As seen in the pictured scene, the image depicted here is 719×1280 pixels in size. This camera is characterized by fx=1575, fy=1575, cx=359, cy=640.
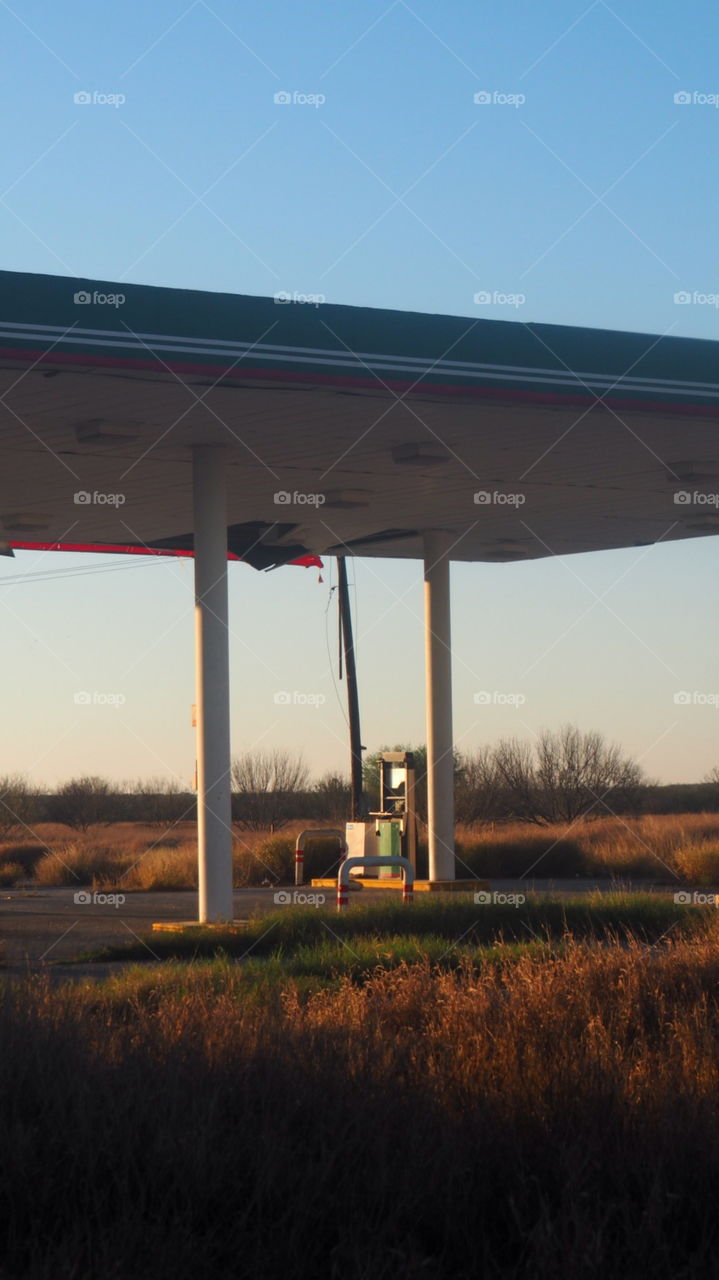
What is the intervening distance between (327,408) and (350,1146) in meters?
10.1

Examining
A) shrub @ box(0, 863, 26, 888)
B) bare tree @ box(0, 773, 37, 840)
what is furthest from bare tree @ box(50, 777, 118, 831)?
shrub @ box(0, 863, 26, 888)

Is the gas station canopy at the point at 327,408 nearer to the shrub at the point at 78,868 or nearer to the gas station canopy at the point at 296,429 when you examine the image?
the gas station canopy at the point at 296,429

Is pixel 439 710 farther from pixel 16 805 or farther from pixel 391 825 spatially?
pixel 16 805

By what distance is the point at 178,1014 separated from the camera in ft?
23.4

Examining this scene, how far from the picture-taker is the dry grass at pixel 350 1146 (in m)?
4.82

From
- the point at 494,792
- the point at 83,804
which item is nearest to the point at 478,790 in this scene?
the point at 494,792

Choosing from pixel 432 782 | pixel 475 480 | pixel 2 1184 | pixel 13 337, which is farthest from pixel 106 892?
pixel 2 1184

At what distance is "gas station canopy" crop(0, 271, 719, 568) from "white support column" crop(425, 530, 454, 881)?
240 centimetres

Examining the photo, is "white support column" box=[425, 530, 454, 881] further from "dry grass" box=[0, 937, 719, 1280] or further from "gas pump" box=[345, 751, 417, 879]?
"dry grass" box=[0, 937, 719, 1280]

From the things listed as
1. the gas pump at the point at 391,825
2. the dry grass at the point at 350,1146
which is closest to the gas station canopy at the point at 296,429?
the gas pump at the point at 391,825

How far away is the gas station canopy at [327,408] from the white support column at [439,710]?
240 cm

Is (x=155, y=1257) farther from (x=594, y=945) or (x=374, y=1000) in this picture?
(x=594, y=945)

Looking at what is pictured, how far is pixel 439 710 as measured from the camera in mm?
23016

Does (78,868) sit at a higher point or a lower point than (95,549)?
lower
